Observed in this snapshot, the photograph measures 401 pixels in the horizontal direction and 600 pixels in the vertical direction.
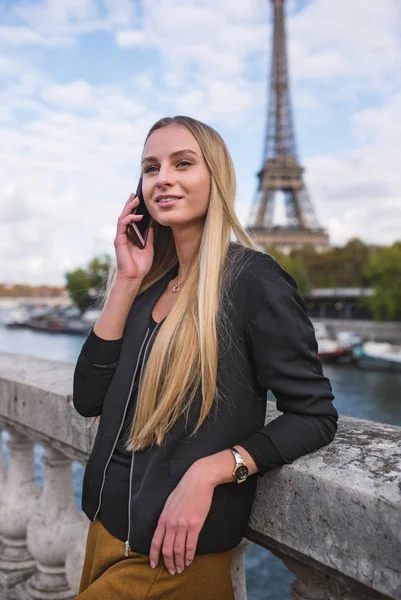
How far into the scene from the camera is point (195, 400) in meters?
1.40

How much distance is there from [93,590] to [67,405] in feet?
2.84

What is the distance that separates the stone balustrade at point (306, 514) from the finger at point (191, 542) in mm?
203

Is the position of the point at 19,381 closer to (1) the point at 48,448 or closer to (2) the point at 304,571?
(1) the point at 48,448

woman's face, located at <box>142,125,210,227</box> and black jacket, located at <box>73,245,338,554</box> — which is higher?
woman's face, located at <box>142,125,210,227</box>

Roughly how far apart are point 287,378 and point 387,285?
41771 mm

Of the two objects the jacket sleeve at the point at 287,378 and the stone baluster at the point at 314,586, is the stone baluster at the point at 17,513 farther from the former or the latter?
Result: the jacket sleeve at the point at 287,378

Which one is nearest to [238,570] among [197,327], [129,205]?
[197,327]

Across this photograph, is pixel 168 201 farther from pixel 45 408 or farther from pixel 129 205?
pixel 45 408

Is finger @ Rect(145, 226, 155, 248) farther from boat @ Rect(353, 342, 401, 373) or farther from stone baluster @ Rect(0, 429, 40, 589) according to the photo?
boat @ Rect(353, 342, 401, 373)

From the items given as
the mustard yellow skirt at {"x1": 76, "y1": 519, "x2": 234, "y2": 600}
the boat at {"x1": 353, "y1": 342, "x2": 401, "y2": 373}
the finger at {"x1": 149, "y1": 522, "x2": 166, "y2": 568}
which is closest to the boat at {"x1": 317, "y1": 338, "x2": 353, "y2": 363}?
the boat at {"x1": 353, "y1": 342, "x2": 401, "y2": 373}

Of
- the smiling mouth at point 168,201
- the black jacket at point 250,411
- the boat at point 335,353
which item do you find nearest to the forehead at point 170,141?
the smiling mouth at point 168,201

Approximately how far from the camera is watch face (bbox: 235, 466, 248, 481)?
1318mm

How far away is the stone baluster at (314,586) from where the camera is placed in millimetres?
1338

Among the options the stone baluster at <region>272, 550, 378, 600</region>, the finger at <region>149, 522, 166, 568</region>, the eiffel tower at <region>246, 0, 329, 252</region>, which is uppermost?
the eiffel tower at <region>246, 0, 329, 252</region>
